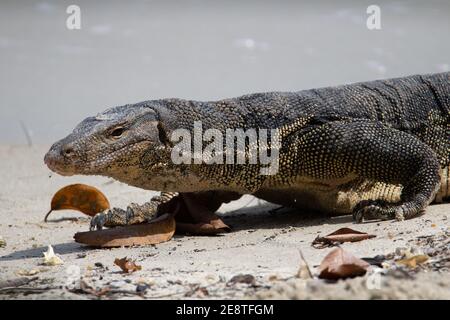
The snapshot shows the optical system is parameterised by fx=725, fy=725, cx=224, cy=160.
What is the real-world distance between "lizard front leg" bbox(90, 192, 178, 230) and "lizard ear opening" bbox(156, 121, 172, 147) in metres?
1.01

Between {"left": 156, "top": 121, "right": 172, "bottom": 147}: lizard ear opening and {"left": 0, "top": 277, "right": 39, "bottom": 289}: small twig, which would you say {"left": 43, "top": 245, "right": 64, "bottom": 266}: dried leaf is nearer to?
{"left": 0, "top": 277, "right": 39, "bottom": 289}: small twig

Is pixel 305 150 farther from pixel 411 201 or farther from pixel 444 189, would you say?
pixel 444 189

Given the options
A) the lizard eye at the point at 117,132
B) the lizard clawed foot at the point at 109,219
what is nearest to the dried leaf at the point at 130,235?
the lizard clawed foot at the point at 109,219

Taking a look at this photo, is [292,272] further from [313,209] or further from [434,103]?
[434,103]

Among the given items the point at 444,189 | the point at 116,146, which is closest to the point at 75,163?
the point at 116,146

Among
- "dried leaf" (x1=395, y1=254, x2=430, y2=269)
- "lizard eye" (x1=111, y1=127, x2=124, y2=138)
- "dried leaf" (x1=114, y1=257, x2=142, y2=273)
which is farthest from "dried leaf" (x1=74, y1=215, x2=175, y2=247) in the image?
"dried leaf" (x1=395, y1=254, x2=430, y2=269)

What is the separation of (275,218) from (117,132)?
2.19 meters

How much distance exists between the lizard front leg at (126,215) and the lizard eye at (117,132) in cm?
119

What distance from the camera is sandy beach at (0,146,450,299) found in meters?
4.00

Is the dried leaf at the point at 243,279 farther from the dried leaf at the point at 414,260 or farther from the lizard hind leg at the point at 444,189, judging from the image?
the lizard hind leg at the point at 444,189

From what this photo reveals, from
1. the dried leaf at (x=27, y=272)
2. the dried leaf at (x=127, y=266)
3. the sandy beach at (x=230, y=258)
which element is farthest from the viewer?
the dried leaf at (x=27, y=272)

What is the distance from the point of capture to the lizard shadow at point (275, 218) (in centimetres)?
719

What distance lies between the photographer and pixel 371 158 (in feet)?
22.7

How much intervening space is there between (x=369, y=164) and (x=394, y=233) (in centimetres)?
122
